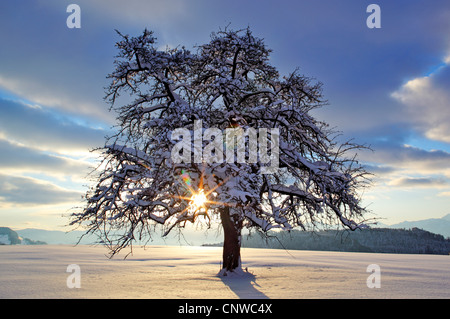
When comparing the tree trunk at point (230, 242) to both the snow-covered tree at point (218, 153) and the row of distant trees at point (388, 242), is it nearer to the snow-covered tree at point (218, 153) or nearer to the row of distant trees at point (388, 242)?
the snow-covered tree at point (218, 153)

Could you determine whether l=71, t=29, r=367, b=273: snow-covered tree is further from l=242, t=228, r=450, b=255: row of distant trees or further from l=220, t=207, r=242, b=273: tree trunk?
l=242, t=228, r=450, b=255: row of distant trees

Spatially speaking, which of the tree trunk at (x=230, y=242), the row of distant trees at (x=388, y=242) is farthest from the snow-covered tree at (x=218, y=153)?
the row of distant trees at (x=388, y=242)

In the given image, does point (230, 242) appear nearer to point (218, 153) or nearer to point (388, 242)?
point (218, 153)

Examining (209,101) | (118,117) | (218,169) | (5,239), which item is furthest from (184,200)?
(5,239)

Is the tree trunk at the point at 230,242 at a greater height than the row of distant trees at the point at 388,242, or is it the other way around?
the tree trunk at the point at 230,242

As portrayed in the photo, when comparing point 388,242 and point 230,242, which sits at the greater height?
point 230,242

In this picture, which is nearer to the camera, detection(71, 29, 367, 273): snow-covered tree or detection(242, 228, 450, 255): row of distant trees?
detection(71, 29, 367, 273): snow-covered tree

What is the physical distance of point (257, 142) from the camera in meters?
10.9

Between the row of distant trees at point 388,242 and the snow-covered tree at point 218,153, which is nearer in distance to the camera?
the snow-covered tree at point 218,153

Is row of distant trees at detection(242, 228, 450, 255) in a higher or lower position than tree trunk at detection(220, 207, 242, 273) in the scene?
lower

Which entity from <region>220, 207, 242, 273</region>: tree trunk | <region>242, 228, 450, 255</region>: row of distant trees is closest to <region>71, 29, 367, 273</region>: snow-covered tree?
<region>220, 207, 242, 273</region>: tree trunk

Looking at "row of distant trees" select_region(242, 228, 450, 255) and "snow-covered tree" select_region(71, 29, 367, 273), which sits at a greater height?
"snow-covered tree" select_region(71, 29, 367, 273)

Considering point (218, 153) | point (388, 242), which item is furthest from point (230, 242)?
point (388, 242)

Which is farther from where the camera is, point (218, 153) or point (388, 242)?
point (388, 242)
